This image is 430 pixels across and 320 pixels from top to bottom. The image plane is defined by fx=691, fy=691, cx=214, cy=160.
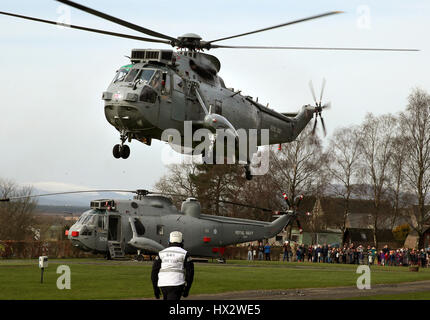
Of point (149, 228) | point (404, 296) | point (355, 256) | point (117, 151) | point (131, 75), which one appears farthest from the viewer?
point (355, 256)

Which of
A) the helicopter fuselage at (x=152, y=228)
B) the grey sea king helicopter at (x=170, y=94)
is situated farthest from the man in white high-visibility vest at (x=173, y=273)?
the helicopter fuselage at (x=152, y=228)

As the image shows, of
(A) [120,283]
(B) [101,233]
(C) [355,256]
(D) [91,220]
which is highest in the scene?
(D) [91,220]

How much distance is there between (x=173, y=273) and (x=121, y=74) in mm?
16176

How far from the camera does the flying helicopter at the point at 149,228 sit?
4091 cm

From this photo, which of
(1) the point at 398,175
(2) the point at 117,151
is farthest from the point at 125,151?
(1) the point at 398,175

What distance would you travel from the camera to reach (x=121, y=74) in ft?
93.0

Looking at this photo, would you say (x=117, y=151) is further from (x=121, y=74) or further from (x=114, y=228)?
(x=114, y=228)

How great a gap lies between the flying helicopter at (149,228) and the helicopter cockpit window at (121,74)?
12999mm

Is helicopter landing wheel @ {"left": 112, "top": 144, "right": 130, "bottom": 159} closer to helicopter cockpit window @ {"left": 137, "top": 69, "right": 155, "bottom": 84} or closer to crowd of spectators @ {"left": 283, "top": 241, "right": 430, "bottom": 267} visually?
helicopter cockpit window @ {"left": 137, "top": 69, "right": 155, "bottom": 84}

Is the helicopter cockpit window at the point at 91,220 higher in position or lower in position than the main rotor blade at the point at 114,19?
lower

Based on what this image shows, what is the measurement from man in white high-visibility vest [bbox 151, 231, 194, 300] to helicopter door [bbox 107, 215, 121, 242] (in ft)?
92.1

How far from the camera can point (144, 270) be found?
1356 inches

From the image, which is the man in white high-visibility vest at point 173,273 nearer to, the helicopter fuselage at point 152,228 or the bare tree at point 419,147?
the helicopter fuselage at point 152,228

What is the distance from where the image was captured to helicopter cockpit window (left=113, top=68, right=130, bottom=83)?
28.1 metres
